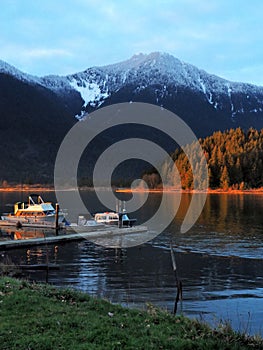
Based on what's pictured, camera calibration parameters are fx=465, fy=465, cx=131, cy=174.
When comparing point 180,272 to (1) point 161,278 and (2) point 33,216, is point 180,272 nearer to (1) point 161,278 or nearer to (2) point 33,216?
(1) point 161,278

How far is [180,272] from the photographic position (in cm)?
2889

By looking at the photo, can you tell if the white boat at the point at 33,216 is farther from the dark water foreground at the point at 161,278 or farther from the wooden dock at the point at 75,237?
the dark water foreground at the point at 161,278

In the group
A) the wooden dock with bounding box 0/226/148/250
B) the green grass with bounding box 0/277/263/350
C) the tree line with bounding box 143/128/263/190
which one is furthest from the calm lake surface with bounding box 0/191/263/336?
the tree line with bounding box 143/128/263/190

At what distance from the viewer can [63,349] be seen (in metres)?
9.76

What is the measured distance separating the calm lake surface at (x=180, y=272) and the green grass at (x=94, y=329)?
136 inches

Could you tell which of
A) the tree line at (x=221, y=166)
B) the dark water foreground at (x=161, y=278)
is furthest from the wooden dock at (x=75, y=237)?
the tree line at (x=221, y=166)

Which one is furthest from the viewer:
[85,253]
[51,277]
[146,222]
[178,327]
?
[146,222]

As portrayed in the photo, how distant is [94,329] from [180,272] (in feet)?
60.1

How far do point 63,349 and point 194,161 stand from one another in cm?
15615

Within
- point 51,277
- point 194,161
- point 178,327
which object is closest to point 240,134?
point 194,161

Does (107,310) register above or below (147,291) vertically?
above

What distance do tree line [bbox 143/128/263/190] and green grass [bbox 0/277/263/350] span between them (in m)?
144

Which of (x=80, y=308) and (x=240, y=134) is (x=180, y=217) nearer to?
(x=80, y=308)

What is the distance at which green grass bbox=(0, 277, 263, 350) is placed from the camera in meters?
10.2
